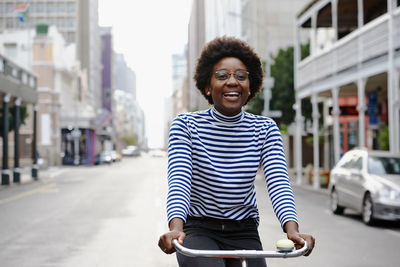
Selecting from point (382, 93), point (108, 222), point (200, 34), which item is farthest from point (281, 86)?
point (200, 34)

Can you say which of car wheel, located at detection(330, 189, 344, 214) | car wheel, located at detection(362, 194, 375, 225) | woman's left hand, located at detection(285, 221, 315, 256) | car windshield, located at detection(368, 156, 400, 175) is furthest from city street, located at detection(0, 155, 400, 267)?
woman's left hand, located at detection(285, 221, 315, 256)

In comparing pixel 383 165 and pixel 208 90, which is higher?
pixel 208 90

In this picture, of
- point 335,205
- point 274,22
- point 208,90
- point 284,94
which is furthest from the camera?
point 274,22

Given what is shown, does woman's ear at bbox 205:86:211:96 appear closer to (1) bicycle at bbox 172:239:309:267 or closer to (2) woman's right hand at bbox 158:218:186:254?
(2) woman's right hand at bbox 158:218:186:254

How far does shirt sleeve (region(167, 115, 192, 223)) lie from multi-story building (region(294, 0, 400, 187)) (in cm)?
1486

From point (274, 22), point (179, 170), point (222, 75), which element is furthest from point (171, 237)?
point (274, 22)

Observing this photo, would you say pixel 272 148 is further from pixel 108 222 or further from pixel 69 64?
pixel 69 64

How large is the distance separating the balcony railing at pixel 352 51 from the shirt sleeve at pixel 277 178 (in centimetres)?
1521

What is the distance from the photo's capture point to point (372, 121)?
23359 mm

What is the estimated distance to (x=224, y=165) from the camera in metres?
3.07

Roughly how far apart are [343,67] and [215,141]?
64.3 feet

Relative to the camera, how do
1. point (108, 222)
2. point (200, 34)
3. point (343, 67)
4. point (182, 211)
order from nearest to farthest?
point (182, 211) < point (108, 222) < point (343, 67) < point (200, 34)

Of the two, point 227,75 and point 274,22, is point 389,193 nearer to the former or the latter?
point 227,75

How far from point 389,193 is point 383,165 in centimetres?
152
